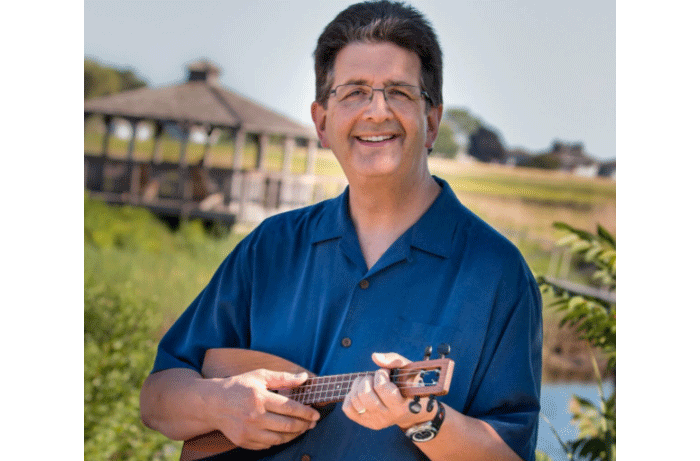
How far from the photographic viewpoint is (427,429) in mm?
1213

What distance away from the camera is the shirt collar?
4.80ft

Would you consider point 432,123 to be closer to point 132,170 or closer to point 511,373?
point 511,373

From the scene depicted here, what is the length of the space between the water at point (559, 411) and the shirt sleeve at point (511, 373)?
163 centimetres

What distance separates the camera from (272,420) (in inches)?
55.2

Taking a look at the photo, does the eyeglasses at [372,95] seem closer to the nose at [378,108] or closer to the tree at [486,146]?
the nose at [378,108]

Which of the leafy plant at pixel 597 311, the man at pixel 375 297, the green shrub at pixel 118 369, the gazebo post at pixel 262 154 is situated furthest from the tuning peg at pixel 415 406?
the green shrub at pixel 118 369

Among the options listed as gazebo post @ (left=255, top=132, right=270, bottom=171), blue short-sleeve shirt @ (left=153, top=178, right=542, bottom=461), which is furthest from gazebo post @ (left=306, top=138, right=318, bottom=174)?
blue short-sleeve shirt @ (left=153, top=178, right=542, bottom=461)

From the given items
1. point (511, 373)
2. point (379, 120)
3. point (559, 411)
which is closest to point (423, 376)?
point (511, 373)

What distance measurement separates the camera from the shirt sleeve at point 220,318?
5.24ft

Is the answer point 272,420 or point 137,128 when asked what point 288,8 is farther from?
point 272,420

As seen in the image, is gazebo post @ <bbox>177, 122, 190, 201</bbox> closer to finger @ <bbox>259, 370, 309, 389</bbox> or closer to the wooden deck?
the wooden deck

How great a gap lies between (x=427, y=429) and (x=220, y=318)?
1.98ft

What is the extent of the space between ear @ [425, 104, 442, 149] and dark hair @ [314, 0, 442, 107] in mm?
17

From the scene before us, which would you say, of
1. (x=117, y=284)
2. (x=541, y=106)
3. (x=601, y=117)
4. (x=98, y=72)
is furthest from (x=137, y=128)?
(x=601, y=117)
